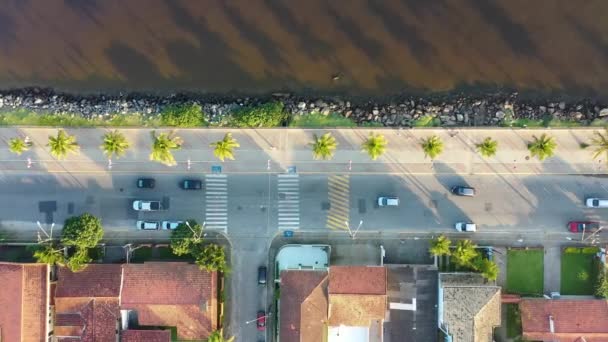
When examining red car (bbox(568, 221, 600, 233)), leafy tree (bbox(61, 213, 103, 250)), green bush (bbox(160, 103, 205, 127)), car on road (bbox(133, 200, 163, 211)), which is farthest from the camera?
car on road (bbox(133, 200, 163, 211))

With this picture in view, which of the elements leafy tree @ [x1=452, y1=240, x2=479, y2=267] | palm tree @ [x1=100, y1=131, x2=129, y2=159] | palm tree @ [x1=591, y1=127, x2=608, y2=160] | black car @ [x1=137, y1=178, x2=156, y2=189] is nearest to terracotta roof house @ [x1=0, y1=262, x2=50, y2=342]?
black car @ [x1=137, y1=178, x2=156, y2=189]

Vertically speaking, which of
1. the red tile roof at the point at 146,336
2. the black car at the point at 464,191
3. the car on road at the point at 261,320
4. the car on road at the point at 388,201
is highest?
the black car at the point at 464,191

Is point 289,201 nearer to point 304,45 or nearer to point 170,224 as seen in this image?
point 170,224

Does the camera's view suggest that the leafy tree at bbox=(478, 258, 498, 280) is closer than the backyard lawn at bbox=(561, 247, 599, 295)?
Yes

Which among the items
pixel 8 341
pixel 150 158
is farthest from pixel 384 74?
pixel 8 341

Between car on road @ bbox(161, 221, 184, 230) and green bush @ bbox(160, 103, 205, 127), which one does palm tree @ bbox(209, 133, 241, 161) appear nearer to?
green bush @ bbox(160, 103, 205, 127)

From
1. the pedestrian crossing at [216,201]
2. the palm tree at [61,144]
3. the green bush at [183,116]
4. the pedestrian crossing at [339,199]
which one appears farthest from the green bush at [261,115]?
the palm tree at [61,144]

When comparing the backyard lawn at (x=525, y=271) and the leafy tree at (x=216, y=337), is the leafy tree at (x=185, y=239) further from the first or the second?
the backyard lawn at (x=525, y=271)
